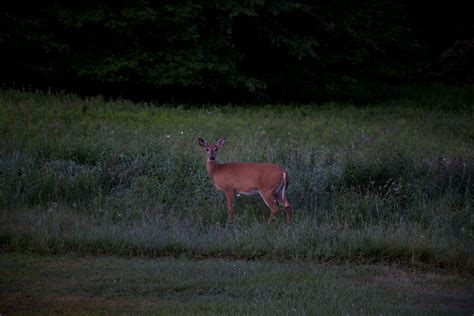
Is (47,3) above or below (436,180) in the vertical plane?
above

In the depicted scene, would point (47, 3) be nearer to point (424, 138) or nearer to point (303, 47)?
point (303, 47)

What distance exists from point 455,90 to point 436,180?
1365 cm

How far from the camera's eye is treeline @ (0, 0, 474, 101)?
67.7 ft

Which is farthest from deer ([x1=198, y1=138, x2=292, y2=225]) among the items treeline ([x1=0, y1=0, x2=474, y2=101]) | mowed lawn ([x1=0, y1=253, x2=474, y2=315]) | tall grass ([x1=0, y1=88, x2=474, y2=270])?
treeline ([x1=0, y1=0, x2=474, y2=101])

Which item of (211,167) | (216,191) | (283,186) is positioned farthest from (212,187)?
(283,186)

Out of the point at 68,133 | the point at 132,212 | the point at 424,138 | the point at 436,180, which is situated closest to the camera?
the point at 132,212

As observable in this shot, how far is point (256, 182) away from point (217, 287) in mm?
3919

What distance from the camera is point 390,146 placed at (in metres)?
16.5

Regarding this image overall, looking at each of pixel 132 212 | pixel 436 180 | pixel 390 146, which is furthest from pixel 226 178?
pixel 390 146

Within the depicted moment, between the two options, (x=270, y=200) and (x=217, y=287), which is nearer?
(x=217, y=287)

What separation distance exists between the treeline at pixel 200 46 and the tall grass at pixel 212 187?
1905mm

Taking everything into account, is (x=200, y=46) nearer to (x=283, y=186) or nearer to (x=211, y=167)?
(x=211, y=167)

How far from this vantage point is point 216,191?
1327 centimetres

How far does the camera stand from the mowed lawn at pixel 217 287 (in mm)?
7828
